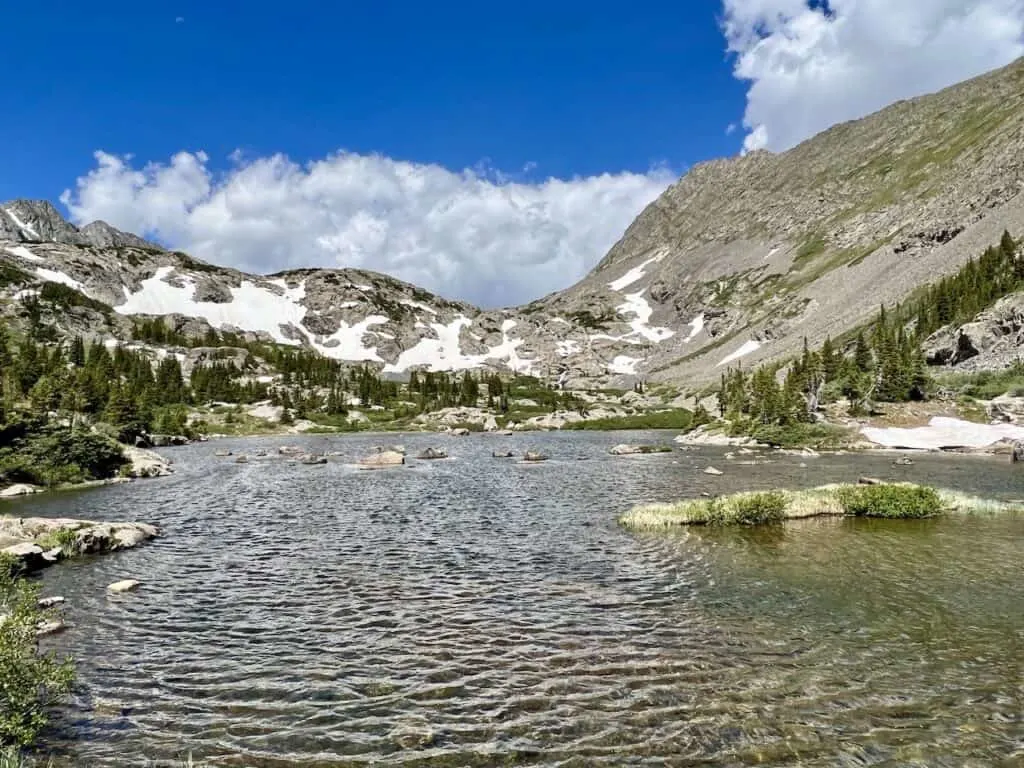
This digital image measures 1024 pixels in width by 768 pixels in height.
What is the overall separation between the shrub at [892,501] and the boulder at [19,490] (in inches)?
2258

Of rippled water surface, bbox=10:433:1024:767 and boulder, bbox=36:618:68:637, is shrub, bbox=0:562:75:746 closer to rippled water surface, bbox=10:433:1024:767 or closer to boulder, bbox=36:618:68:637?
rippled water surface, bbox=10:433:1024:767

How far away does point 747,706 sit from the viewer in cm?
1307

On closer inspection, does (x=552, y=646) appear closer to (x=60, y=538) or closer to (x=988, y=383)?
(x=60, y=538)

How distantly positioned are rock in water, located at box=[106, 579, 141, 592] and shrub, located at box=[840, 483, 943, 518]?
33509mm

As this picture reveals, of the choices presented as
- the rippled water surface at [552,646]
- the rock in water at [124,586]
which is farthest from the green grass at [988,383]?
the rock in water at [124,586]

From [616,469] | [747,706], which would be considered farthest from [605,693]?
[616,469]

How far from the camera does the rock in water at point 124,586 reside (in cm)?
2256

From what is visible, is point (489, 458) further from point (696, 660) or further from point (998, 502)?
point (696, 660)

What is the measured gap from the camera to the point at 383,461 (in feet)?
238

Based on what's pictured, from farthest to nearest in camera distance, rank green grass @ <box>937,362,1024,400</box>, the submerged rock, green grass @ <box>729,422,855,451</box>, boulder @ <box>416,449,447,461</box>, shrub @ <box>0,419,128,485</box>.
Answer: green grass @ <box>937,362,1024,400</box>, the submerged rock, green grass @ <box>729,422,855,451</box>, boulder @ <box>416,449,447,461</box>, shrub @ <box>0,419,128,485</box>

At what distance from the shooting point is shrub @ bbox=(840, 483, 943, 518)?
3369cm

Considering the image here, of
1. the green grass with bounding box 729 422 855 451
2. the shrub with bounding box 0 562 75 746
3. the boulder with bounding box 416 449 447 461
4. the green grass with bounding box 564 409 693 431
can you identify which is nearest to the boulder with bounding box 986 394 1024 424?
the green grass with bounding box 729 422 855 451

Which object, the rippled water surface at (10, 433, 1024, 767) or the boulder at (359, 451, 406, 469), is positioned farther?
the boulder at (359, 451, 406, 469)

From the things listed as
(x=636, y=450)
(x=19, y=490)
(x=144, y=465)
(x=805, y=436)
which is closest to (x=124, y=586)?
(x=19, y=490)
